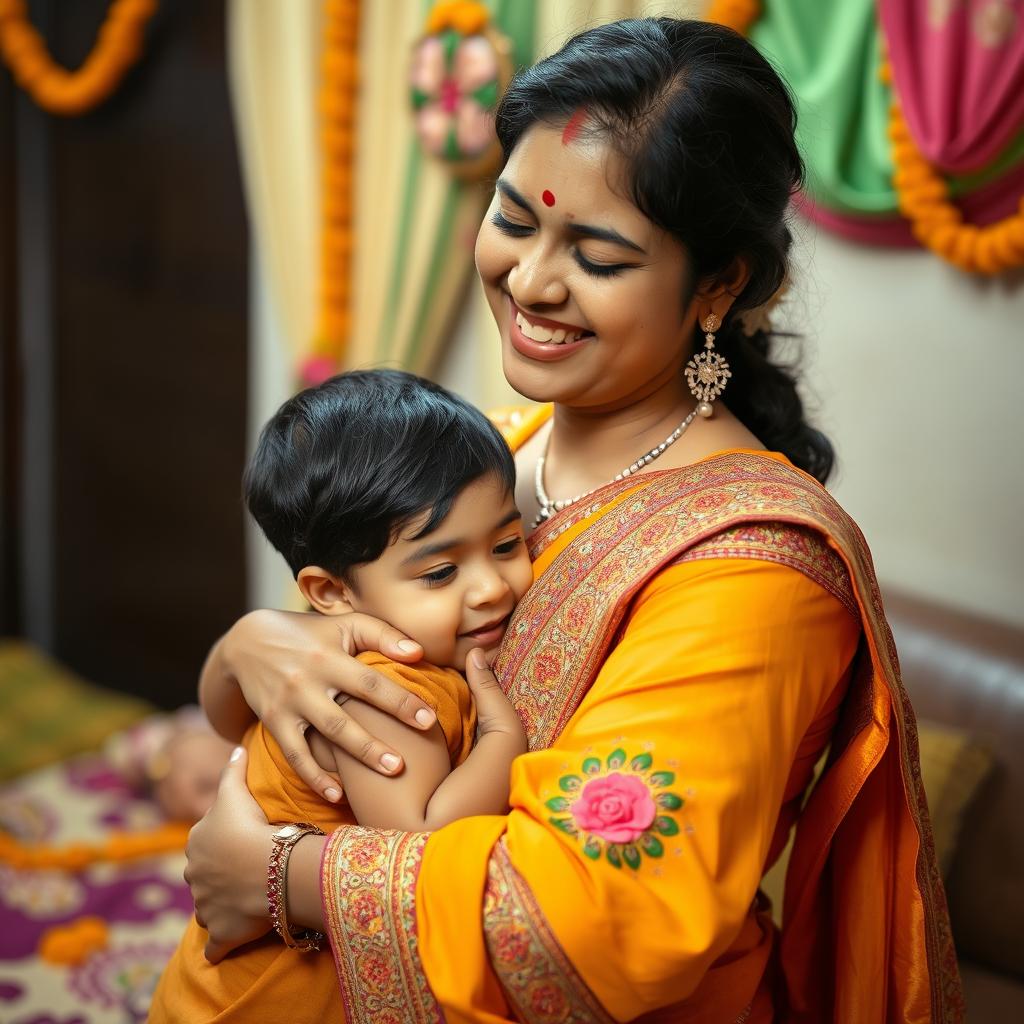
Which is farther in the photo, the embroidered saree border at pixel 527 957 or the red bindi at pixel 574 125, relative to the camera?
the red bindi at pixel 574 125

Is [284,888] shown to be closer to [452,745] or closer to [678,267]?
[452,745]

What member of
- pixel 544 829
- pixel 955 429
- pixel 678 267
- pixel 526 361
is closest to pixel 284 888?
pixel 544 829

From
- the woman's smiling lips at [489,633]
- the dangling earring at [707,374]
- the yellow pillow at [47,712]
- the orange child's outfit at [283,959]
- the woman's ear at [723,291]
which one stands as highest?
the woman's ear at [723,291]

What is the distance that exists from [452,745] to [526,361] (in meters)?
0.44

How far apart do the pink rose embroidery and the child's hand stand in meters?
0.18

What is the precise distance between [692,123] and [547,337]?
0.27 meters

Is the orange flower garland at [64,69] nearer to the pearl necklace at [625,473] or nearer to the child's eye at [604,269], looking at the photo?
the pearl necklace at [625,473]

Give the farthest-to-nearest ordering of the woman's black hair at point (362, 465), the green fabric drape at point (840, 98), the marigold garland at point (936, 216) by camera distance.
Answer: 1. the green fabric drape at point (840, 98)
2. the marigold garland at point (936, 216)
3. the woman's black hair at point (362, 465)

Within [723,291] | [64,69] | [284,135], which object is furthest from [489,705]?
[64,69]

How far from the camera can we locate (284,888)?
1293 millimetres

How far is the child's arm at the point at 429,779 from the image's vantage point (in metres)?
1.28

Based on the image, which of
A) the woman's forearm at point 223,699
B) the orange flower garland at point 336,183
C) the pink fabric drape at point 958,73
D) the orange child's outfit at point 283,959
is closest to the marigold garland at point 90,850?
the orange flower garland at point 336,183

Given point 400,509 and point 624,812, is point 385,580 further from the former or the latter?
point 624,812

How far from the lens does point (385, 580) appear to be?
4.60 ft
